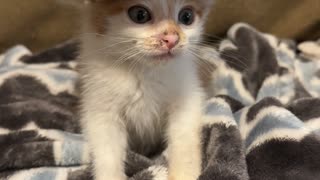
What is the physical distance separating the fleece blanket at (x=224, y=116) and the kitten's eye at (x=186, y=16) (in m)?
0.26

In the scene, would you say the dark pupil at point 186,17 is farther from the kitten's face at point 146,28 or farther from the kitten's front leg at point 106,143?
the kitten's front leg at point 106,143

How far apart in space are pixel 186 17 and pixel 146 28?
12 cm

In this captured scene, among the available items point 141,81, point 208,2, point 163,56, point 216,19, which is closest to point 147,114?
point 141,81

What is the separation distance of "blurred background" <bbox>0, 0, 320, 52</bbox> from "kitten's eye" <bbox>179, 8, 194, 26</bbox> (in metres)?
0.64

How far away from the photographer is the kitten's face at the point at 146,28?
41.0 inches

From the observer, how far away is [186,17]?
44.2 inches

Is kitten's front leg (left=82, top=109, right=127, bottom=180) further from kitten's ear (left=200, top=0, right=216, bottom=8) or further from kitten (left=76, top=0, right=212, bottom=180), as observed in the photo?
kitten's ear (left=200, top=0, right=216, bottom=8)

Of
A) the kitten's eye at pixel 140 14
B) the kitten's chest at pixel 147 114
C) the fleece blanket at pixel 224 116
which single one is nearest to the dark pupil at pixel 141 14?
the kitten's eye at pixel 140 14

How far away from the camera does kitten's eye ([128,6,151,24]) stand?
1.06 metres

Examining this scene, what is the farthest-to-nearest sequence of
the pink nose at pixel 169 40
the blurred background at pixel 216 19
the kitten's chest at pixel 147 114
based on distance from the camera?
the blurred background at pixel 216 19 < the kitten's chest at pixel 147 114 < the pink nose at pixel 169 40

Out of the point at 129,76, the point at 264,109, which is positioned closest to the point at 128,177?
the point at 129,76

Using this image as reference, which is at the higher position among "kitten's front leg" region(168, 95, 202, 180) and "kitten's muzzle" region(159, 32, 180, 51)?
"kitten's muzzle" region(159, 32, 180, 51)

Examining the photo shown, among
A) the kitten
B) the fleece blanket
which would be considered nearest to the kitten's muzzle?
the kitten

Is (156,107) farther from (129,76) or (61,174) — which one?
(61,174)
